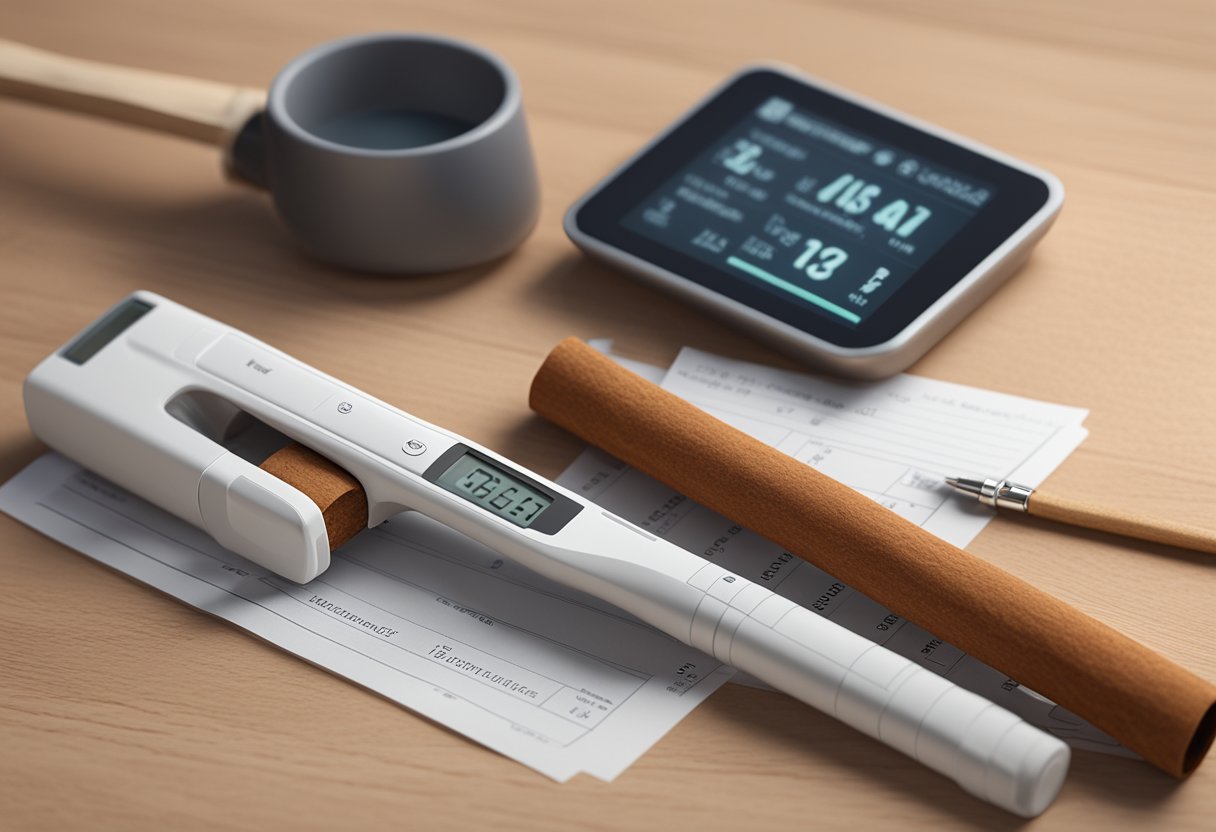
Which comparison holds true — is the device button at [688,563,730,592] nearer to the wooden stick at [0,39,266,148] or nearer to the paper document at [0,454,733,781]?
the paper document at [0,454,733,781]

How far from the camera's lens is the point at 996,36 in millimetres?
967

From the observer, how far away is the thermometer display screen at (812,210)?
0.76 meters

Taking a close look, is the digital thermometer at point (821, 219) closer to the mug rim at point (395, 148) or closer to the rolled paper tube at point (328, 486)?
the mug rim at point (395, 148)

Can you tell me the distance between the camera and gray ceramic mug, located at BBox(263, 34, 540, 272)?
2.50ft

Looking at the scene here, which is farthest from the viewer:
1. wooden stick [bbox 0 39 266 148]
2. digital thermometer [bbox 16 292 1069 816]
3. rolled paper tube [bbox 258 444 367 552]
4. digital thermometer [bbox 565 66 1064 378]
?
wooden stick [bbox 0 39 266 148]

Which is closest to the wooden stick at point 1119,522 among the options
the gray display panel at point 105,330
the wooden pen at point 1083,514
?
the wooden pen at point 1083,514

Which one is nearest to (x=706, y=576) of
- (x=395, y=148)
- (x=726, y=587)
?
(x=726, y=587)

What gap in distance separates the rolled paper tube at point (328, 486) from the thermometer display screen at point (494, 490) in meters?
0.04

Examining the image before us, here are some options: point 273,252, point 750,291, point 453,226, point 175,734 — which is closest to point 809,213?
point 750,291

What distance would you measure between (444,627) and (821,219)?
0.33 metres

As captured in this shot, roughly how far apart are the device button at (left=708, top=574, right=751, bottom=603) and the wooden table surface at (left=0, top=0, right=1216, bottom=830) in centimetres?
4

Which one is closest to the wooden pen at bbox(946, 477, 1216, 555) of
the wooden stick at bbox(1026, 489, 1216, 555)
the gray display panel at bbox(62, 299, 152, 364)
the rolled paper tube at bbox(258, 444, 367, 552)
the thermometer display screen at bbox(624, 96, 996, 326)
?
the wooden stick at bbox(1026, 489, 1216, 555)

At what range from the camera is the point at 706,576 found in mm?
588

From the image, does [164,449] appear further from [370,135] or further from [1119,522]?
[1119,522]
